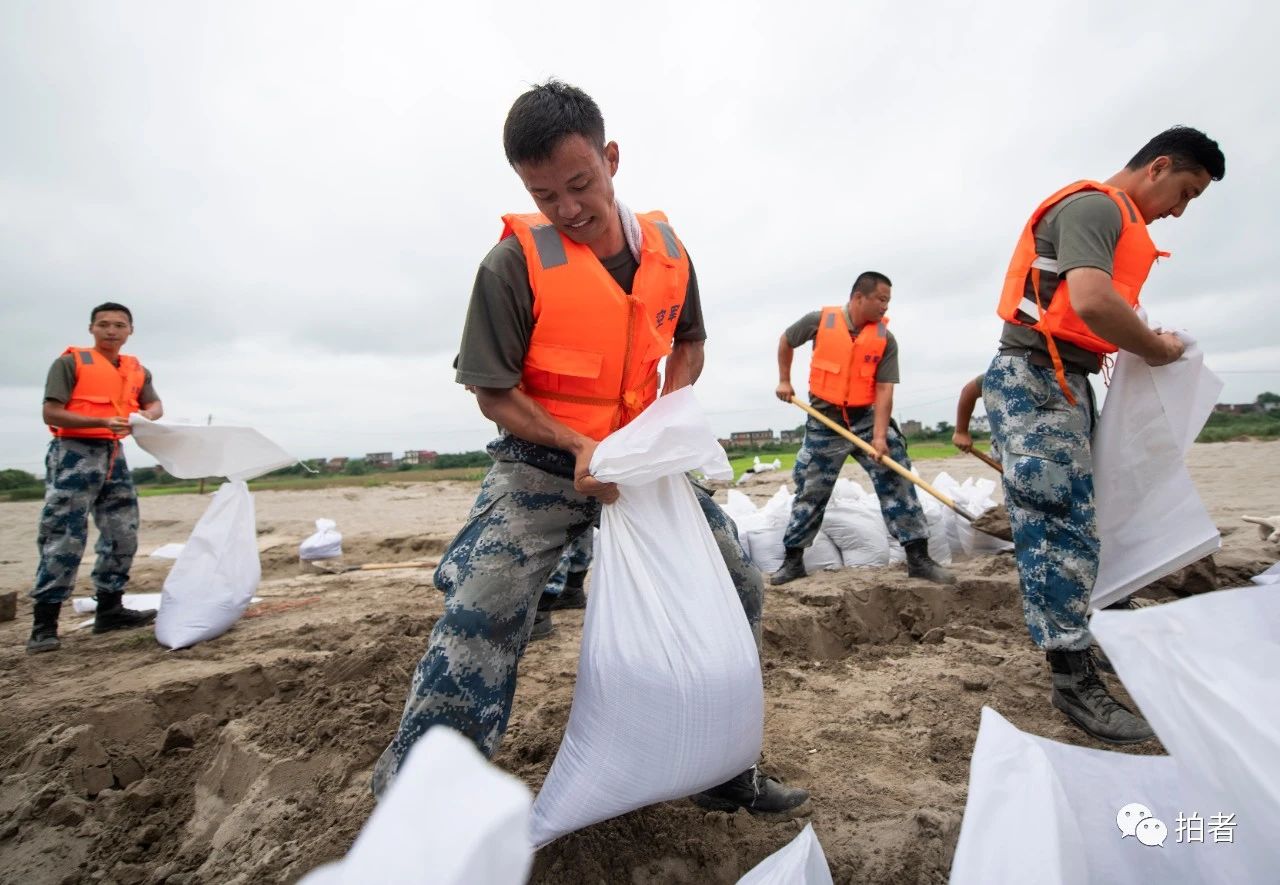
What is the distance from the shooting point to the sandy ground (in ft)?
5.02

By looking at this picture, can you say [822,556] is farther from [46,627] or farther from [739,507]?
[46,627]

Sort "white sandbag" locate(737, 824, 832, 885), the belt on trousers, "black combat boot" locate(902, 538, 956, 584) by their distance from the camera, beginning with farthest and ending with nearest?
"black combat boot" locate(902, 538, 956, 584) < the belt on trousers < "white sandbag" locate(737, 824, 832, 885)

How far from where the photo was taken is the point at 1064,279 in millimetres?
2191

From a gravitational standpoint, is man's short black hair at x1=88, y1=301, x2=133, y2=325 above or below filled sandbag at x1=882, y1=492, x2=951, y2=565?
above

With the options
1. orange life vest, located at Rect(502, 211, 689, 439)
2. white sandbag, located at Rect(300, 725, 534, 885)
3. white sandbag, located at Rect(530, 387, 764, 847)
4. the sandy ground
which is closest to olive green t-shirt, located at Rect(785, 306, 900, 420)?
the sandy ground

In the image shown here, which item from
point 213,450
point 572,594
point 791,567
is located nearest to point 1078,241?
point 791,567

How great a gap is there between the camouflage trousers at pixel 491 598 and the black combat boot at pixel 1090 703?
48.5 inches

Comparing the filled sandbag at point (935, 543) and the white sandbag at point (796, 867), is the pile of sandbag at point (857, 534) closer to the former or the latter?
the filled sandbag at point (935, 543)

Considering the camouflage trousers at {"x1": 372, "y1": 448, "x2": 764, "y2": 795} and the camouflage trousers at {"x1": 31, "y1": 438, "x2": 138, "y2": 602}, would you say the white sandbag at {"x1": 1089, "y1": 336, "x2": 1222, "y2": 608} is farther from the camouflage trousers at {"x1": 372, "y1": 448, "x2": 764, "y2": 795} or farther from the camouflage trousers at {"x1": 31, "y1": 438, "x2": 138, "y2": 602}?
the camouflage trousers at {"x1": 31, "y1": 438, "x2": 138, "y2": 602}

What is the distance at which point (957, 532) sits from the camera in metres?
4.80

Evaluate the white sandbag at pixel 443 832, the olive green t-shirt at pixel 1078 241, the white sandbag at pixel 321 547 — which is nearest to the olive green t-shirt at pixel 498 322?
the white sandbag at pixel 443 832

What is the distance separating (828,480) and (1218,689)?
12.0 feet

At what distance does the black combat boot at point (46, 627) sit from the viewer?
11.5 feet

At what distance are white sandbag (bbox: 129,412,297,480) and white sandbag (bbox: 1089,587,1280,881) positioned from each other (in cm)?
348
